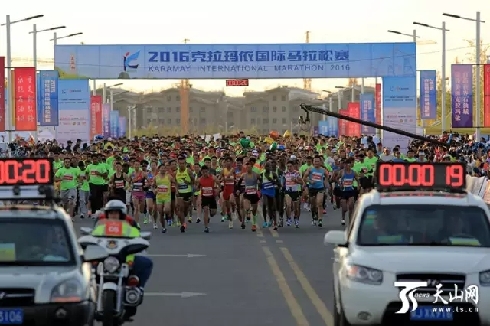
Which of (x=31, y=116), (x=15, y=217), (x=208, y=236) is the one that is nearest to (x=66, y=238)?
(x=15, y=217)

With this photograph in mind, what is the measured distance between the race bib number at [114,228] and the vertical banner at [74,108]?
150ft

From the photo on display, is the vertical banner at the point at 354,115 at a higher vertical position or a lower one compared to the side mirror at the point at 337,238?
higher

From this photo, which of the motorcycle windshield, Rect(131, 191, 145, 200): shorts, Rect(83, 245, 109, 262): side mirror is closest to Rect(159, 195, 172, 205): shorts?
Rect(131, 191, 145, 200): shorts

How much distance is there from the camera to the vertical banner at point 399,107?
57.2 metres

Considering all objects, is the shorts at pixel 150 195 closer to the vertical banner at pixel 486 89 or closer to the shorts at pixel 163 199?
the shorts at pixel 163 199

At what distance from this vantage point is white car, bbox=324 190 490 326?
42.0 feet

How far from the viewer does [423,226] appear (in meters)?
14.1

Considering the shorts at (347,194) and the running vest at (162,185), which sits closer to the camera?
the running vest at (162,185)

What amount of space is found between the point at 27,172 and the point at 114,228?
41.4 inches

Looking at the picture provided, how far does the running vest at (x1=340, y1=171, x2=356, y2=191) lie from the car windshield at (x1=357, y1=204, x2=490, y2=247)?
707 inches

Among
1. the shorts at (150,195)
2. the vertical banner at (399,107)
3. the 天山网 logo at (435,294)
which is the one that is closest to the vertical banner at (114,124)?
the vertical banner at (399,107)

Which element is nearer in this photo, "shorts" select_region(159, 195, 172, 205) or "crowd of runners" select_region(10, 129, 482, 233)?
"shorts" select_region(159, 195, 172, 205)

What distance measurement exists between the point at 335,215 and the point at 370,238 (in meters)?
23.3

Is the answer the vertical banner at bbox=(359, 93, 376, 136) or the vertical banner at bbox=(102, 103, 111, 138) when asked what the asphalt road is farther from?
Result: the vertical banner at bbox=(102, 103, 111, 138)
